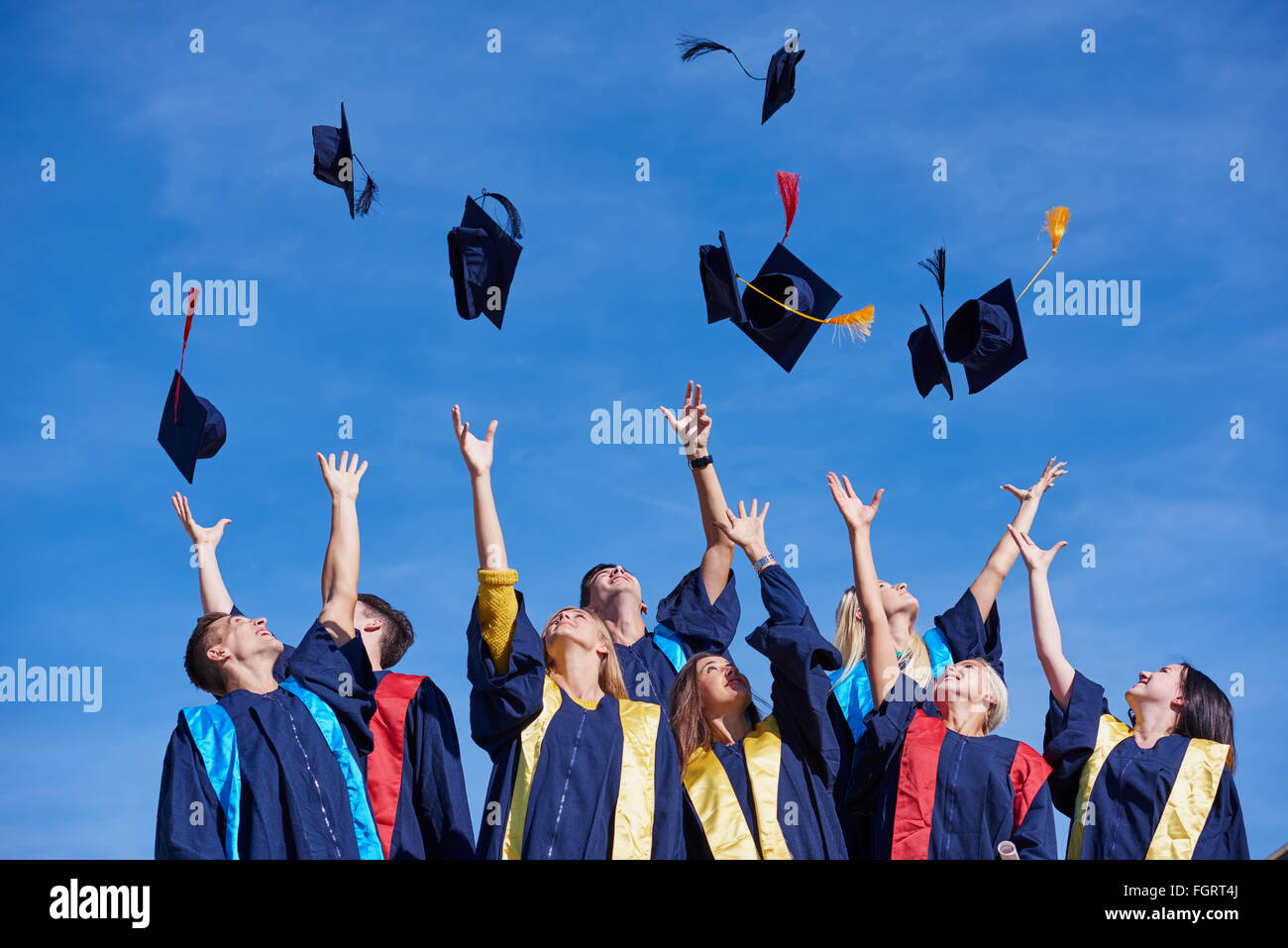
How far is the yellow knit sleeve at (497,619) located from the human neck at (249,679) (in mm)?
947

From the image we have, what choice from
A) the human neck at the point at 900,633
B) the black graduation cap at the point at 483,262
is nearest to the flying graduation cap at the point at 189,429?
the black graduation cap at the point at 483,262

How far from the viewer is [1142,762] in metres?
7.17

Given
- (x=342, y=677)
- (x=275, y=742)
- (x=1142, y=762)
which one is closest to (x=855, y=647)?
(x=1142, y=762)

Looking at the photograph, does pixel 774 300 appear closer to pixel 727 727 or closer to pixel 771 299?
pixel 771 299

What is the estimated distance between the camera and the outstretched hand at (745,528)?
24.0 ft

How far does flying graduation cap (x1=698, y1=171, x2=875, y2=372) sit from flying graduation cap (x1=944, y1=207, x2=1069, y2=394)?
890 mm

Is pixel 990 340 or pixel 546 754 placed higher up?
pixel 990 340

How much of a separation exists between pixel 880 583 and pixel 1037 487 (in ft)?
3.03

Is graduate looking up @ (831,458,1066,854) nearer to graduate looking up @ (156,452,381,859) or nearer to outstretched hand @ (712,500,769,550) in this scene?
outstretched hand @ (712,500,769,550)

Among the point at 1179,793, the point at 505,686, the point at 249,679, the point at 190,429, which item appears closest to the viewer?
the point at 505,686

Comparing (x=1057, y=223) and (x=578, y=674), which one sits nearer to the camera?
(x=578, y=674)

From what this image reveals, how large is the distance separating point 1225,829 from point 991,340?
3099 millimetres

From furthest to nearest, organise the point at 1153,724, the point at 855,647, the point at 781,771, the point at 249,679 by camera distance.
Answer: the point at 855,647 → the point at 1153,724 → the point at 781,771 → the point at 249,679

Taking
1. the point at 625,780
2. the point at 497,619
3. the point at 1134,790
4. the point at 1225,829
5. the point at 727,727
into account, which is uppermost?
the point at 497,619
